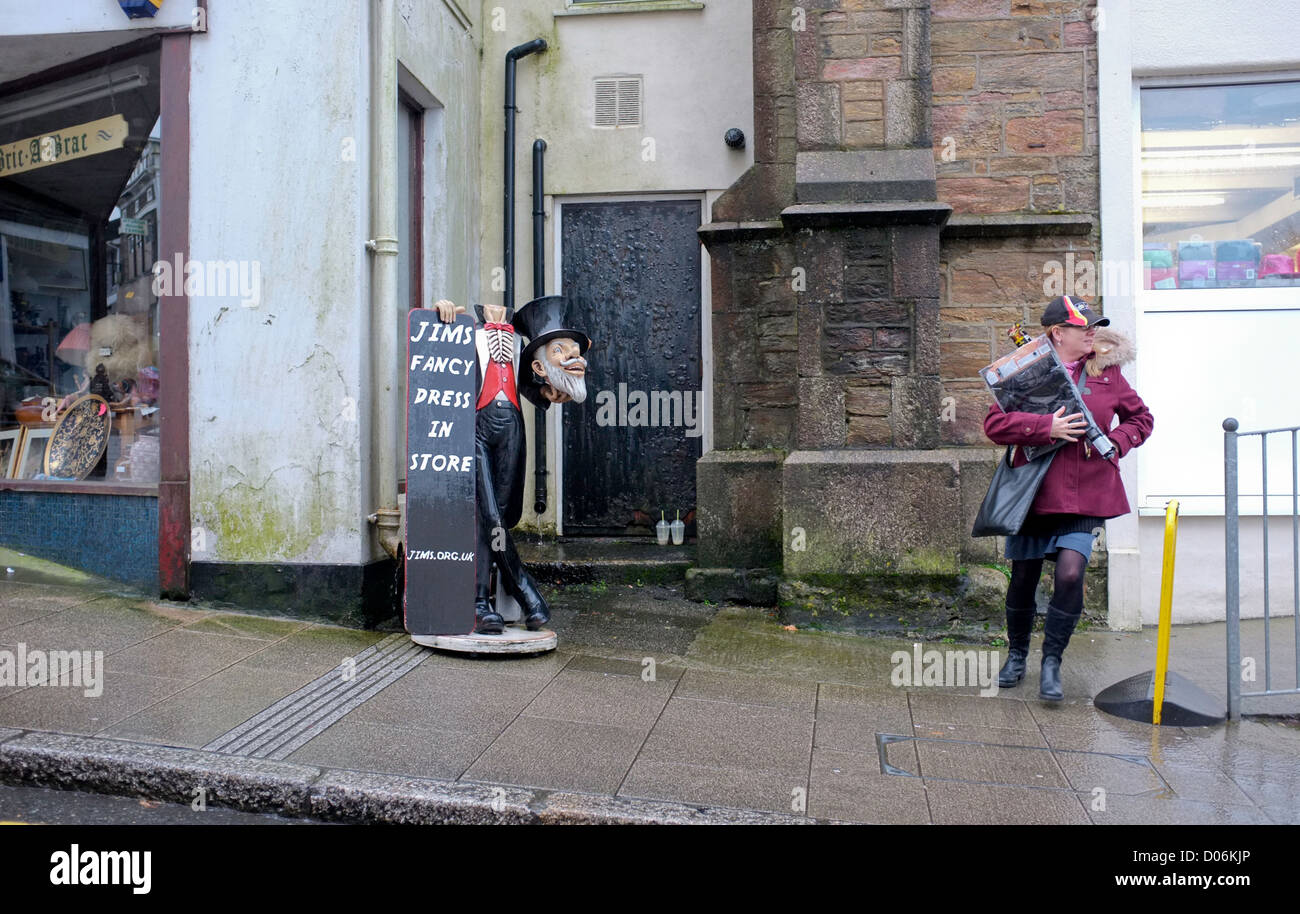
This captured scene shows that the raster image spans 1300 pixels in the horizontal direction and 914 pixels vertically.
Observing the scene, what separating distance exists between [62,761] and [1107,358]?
4.95 m

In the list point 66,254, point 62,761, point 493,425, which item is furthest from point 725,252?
point 62,761

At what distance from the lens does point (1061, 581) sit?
5.29 m

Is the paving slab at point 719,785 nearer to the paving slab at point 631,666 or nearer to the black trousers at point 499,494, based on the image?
the paving slab at point 631,666

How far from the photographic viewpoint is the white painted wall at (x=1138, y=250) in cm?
705

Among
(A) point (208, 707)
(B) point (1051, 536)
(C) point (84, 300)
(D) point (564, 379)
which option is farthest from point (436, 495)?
(C) point (84, 300)

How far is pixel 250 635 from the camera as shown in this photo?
5.83 meters

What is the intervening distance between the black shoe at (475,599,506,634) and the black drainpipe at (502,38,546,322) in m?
3.39

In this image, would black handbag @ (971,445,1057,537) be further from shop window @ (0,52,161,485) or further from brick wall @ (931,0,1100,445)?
shop window @ (0,52,161,485)

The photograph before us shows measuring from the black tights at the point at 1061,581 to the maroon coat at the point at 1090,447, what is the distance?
0.25m

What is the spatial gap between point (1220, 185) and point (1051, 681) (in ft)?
13.2

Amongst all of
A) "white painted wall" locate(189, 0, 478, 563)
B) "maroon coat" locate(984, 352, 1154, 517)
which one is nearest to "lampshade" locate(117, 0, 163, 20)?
"white painted wall" locate(189, 0, 478, 563)

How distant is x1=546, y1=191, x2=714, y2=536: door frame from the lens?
861cm

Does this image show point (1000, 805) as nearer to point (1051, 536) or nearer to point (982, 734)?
point (982, 734)
